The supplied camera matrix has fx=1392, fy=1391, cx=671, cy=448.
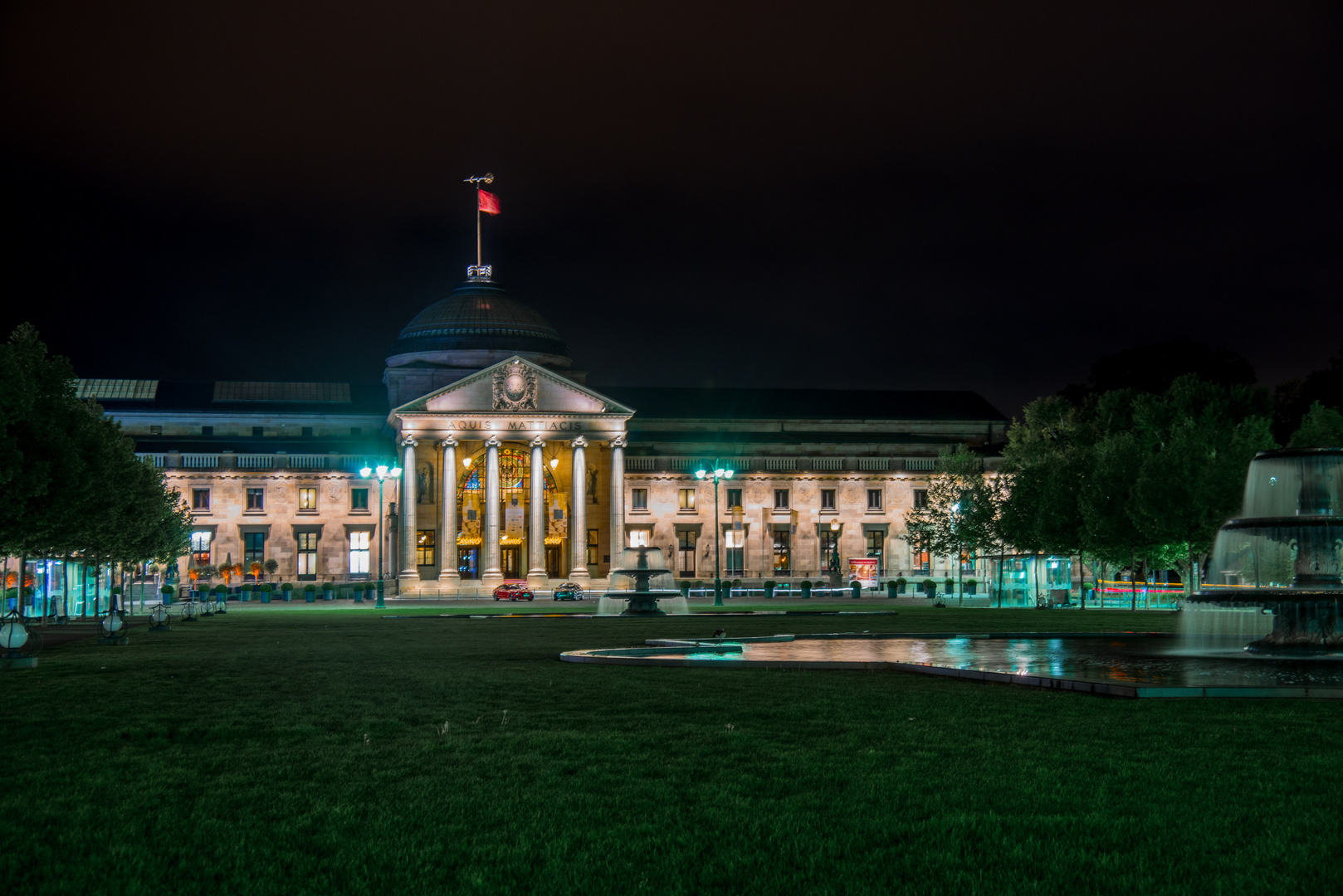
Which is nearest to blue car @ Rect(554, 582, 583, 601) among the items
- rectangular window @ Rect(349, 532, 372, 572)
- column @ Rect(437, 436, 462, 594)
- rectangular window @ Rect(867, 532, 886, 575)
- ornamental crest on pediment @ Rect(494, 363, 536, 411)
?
column @ Rect(437, 436, 462, 594)

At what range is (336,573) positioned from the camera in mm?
102375

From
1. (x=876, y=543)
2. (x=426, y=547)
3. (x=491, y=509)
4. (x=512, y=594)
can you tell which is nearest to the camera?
(x=512, y=594)

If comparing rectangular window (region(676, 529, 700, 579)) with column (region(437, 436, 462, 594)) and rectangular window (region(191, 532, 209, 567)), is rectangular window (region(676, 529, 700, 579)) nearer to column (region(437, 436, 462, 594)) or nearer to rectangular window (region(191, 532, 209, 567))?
column (region(437, 436, 462, 594))

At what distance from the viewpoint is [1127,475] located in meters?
61.1

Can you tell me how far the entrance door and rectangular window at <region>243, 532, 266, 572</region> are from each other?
56.8 feet

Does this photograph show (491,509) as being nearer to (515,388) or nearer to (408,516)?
(408,516)

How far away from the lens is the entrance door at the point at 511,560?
10412 centimetres

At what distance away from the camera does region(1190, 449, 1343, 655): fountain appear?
76.7 feet

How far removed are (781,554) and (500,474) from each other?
2261 cm

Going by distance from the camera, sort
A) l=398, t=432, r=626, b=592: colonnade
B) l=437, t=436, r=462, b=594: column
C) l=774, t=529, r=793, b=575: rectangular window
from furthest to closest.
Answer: l=774, t=529, r=793, b=575: rectangular window
l=437, t=436, r=462, b=594: column
l=398, t=432, r=626, b=592: colonnade

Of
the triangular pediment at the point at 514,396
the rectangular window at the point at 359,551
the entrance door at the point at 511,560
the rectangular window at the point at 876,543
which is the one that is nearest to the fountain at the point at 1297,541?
the triangular pediment at the point at 514,396

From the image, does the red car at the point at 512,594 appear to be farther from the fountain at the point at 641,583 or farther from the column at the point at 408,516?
the fountain at the point at 641,583

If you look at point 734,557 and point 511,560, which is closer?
point 734,557

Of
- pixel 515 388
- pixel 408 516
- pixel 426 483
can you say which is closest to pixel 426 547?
pixel 426 483
